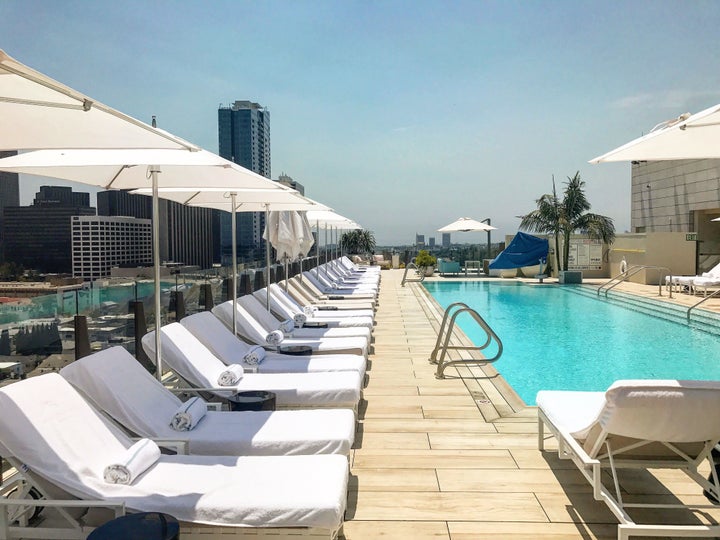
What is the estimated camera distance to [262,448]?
3.27 m

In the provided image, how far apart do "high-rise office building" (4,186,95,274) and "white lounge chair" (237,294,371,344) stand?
7.41 metres

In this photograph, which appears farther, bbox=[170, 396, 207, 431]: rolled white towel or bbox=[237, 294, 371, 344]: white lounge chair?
bbox=[237, 294, 371, 344]: white lounge chair

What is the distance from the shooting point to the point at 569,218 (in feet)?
66.2

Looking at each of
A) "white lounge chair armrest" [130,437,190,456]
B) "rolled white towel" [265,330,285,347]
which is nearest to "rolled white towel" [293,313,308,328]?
"rolled white towel" [265,330,285,347]

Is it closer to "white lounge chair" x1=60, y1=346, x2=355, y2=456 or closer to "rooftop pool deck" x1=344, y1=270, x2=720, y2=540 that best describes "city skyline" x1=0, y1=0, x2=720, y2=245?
"rooftop pool deck" x1=344, y1=270, x2=720, y2=540

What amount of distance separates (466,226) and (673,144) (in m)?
17.9

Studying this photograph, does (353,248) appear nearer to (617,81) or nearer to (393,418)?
(617,81)

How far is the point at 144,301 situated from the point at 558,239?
1781 cm

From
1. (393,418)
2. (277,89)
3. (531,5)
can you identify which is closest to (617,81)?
(531,5)

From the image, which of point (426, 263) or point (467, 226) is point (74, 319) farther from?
point (467, 226)

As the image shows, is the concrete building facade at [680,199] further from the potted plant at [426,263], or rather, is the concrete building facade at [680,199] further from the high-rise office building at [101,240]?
the high-rise office building at [101,240]

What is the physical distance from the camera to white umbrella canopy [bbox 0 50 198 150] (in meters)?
1.88

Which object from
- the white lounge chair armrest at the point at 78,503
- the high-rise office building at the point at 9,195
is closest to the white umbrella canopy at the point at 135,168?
the white lounge chair armrest at the point at 78,503

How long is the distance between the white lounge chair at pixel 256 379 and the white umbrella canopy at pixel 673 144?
244 centimetres
